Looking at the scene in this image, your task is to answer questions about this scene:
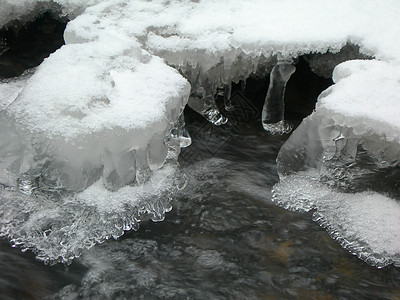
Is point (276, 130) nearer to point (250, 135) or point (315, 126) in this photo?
point (250, 135)

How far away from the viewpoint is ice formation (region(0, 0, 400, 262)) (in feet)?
9.21

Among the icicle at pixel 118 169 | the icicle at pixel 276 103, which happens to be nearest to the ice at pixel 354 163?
the icicle at pixel 276 103

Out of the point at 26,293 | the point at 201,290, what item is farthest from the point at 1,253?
the point at 201,290

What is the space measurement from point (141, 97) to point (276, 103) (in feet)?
4.70

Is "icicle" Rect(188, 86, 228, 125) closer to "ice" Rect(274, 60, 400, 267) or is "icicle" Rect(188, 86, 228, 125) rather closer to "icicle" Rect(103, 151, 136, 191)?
"ice" Rect(274, 60, 400, 267)

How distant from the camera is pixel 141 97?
3.10 metres

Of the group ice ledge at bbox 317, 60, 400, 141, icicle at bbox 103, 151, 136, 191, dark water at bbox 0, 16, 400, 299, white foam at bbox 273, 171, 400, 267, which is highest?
ice ledge at bbox 317, 60, 400, 141

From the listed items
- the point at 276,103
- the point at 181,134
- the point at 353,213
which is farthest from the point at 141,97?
the point at 353,213

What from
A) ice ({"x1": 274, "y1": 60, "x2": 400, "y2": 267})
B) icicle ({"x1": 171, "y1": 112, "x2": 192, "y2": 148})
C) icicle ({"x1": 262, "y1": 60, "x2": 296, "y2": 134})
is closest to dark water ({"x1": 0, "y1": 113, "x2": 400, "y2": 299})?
ice ({"x1": 274, "y1": 60, "x2": 400, "y2": 267})

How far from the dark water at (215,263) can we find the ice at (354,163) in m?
0.12

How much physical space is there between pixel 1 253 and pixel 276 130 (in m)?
2.40

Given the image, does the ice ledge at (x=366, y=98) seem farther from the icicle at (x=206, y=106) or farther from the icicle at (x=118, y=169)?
the icicle at (x=118, y=169)

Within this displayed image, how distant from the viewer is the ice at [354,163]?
2.94 meters

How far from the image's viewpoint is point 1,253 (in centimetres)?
275
